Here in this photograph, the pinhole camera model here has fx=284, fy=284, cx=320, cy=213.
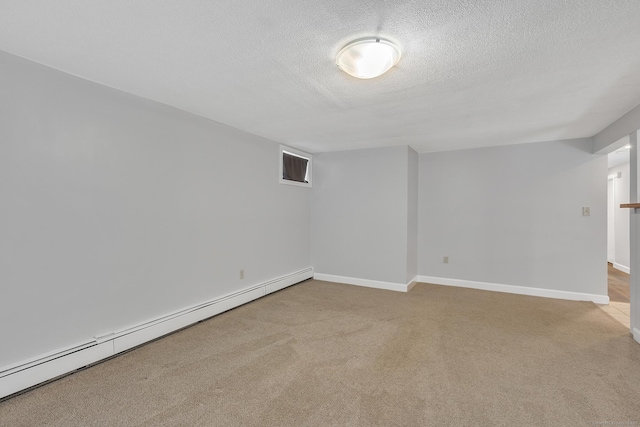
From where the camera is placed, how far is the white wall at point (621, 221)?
5.55 m

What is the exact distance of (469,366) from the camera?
2.15m

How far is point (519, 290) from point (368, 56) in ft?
13.4

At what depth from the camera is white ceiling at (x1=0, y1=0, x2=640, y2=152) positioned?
1.39 metres

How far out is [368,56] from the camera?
5.59ft

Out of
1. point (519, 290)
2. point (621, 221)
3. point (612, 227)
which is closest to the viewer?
point (519, 290)

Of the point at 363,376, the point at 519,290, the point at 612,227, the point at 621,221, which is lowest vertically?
the point at 363,376

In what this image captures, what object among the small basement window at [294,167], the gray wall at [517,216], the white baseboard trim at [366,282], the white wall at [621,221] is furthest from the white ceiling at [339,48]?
the white wall at [621,221]

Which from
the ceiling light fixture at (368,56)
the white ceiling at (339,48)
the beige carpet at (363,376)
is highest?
the white ceiling at (339,48)

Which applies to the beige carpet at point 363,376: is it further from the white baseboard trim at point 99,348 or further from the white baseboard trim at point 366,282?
the white baseboard trim at point 366,282

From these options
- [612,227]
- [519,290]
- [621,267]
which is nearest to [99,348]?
[519,290]

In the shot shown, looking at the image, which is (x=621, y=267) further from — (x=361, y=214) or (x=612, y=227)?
(x=361, y=214)

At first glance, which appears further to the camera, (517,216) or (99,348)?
(517,216)

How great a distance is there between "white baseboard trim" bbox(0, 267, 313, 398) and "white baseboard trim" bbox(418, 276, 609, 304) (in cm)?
314

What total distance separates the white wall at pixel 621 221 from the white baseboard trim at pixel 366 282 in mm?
4607
